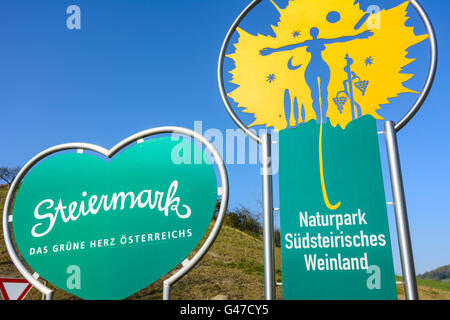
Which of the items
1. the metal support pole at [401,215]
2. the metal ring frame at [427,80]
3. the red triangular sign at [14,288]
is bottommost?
the red triangular sign at [14,288]

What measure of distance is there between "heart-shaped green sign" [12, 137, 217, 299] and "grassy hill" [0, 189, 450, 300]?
4070 mm

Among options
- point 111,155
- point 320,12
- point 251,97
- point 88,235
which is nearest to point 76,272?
point 88,235

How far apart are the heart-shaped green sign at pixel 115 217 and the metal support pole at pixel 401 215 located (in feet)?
7.17

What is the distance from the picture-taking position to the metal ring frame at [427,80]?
4.35 m

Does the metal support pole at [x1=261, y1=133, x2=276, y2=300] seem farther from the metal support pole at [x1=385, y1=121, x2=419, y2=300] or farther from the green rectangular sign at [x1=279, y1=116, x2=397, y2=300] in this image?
the metal support pole at [x1=385, y1=121, x2=419, y2=300]

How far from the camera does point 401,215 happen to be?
3.91 m

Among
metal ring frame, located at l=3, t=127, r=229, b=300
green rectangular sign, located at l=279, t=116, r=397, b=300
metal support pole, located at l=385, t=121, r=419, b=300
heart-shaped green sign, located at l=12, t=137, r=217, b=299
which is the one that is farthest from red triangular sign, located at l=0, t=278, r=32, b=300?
metal support pole, located at l=385, t=121, r=419, b=300

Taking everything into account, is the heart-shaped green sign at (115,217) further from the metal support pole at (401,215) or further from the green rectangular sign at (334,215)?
the metal support pole at (401,215)

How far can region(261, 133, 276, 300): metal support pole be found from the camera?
405 cm

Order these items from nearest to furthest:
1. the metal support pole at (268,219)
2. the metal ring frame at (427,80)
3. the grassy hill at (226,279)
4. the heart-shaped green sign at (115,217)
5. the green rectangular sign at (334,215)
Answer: the green rectangular sign at (334,215), the metal support pole at (268,219), the metal ring frame at (427,80), the heart-shaped green sign at (115,217), the grassy hill at (226,279)

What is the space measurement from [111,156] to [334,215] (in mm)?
3252

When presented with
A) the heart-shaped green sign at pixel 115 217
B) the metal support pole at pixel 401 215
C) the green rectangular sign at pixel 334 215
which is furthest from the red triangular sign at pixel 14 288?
the metal support pole at pixel 401 215
